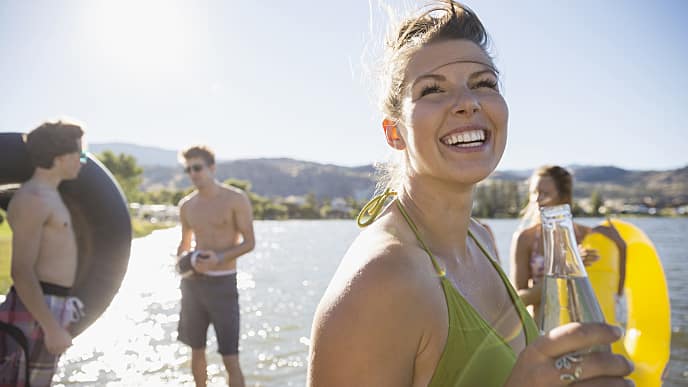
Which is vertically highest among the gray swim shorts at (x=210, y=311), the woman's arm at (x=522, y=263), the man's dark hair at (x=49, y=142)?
the man's dark hair at (x=49, y=142)

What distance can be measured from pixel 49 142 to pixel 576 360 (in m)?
3.66

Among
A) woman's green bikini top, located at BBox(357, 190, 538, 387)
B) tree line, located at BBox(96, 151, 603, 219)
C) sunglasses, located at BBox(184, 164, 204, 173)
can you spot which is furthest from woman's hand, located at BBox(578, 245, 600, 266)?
tree line, located at BBox(96, 151, 603, 219)

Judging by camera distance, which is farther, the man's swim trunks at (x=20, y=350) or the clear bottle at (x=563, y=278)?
the man's swim trunks at (x=20, y=350)

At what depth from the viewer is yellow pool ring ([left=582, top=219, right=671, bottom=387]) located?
372 centimetres

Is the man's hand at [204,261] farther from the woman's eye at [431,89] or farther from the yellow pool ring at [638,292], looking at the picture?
the woman's eye at [431,89]

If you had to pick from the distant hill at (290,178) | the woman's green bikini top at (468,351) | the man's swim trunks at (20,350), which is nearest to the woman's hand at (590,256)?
the woman's green bikini top at (468,351)

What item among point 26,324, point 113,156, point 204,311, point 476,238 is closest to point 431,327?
point 476,238

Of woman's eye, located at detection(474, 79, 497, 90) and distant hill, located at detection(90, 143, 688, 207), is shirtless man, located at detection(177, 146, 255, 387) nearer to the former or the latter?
woman's eye, located at detection(474, 79, 497, 90)

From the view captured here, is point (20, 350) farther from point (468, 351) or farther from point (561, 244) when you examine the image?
point (561, 244)

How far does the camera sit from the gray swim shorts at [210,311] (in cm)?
486

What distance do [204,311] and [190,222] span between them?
1.02 metres

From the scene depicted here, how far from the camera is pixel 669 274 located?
62.2 feet

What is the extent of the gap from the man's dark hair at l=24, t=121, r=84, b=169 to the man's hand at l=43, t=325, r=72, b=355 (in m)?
1.12

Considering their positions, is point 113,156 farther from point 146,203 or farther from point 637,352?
point 637,352
